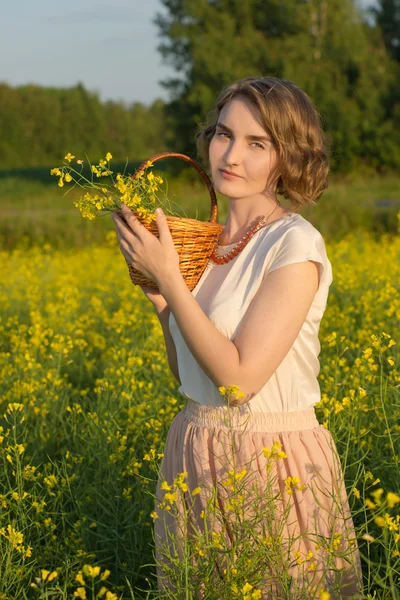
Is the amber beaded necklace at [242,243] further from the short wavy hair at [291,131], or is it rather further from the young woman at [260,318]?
the short wavy hair at [291,131]

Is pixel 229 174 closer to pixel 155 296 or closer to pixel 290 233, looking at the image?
pixel 290 233

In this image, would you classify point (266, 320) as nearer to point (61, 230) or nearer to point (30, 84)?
point (61, 230)

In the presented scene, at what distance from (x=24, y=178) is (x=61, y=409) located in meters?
36.9

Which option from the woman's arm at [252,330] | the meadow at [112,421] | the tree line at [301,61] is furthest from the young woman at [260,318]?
the tree line at [301,61]

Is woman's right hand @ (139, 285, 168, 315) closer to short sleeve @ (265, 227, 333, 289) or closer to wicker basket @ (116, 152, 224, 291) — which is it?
wicker basket @ (116, 152, 224, 291)

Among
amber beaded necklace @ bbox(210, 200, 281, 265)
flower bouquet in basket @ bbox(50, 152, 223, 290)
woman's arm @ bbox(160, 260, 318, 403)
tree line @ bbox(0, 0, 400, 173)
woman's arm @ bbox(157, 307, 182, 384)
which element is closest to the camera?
woman's arm @ bbox(160, 260, 318, 403)

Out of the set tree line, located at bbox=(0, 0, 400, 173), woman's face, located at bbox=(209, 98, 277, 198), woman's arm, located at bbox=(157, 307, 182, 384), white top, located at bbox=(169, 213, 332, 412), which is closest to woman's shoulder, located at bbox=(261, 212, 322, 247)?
white top, located at bbox=(169, 213, 332, 412)

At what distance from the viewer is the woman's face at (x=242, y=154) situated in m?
1.89

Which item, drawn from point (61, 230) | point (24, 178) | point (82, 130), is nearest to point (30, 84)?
point (82, 130)

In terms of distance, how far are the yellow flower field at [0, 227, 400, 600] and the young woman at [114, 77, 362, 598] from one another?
0.10 meters

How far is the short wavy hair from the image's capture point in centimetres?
187

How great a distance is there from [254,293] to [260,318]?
113mm

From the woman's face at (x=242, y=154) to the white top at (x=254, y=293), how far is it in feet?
0.40

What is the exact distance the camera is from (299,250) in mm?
1730
